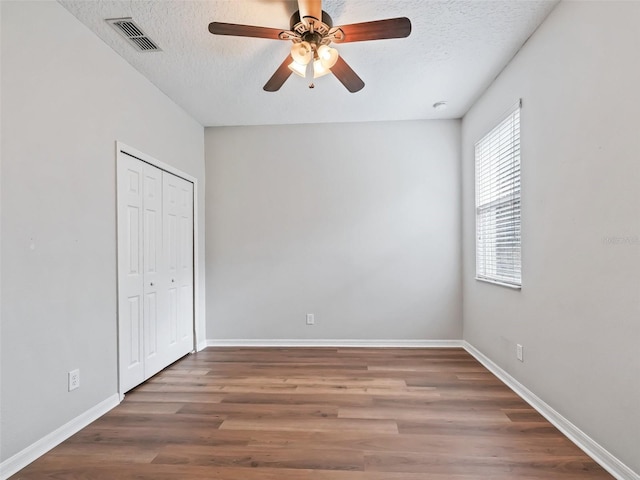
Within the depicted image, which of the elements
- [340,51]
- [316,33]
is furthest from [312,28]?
[340,51]

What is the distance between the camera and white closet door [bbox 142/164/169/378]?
9.46 feet

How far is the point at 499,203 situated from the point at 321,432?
2.39m

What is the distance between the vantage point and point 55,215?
196 cm

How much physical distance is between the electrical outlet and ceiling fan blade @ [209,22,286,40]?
7.35 ft

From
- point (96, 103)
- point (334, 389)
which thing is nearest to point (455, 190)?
point (334, 389)

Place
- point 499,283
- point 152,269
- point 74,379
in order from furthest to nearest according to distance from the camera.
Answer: point 152,269, point 499,283, point 74,379

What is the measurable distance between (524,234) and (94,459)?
316 cm

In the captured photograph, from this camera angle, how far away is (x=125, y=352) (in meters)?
2.58

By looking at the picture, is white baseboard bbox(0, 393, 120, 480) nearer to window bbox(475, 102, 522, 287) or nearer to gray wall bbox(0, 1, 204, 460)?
gray wall bbox(0, 1, 204, 460)

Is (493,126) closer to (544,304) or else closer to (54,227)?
(544,304)

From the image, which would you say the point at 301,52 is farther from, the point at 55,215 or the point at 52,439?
the point at 52,439

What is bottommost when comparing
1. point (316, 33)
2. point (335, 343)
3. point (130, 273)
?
point (335, 343)

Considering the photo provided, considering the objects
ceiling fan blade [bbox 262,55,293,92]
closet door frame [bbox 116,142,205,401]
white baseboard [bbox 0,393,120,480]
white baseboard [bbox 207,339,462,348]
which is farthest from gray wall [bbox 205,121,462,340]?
white baseboard [bbox 0,393,120,480]

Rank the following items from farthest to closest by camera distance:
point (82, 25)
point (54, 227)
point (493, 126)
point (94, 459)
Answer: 1. point (493, 126)
2. point (82, 25)
3. point (54, 227)
4. point (94, 459)
